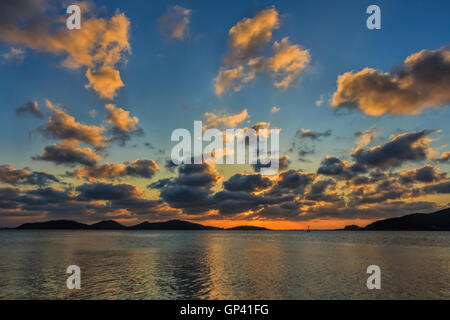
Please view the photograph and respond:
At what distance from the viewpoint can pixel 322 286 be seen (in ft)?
127

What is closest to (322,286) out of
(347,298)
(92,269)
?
(347,298)

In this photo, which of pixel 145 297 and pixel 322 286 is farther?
pixel 322 286
